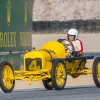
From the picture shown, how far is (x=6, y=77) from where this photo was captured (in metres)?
14.4

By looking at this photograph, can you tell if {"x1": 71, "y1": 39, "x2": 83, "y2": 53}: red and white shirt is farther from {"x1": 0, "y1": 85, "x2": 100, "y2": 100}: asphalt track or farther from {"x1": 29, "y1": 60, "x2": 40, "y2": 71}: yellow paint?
{"x1": 0, "y1": 85, "x2": 100, "y2": 100}: asphalt track

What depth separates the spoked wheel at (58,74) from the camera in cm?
1424

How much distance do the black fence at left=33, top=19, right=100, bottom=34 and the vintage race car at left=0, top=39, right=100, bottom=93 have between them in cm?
3340

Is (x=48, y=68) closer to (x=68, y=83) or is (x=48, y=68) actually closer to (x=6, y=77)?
(x=6, y=77)

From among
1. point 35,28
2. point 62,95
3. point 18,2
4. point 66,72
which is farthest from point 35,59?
point 35,28

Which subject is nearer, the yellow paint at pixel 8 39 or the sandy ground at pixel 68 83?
the sandy ground at pixel 68 83

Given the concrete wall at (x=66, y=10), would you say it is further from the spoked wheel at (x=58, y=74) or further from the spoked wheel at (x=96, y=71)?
the spoked wheel at (x=58, y=74)

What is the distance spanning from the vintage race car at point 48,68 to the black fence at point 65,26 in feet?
110

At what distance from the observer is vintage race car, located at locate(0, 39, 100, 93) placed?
47.2ft

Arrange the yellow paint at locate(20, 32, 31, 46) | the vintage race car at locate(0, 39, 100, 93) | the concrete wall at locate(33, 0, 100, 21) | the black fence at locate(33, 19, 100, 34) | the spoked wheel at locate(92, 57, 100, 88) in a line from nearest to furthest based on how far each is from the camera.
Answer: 1. the vintage race car at locate(0, 39, 100, 93)
2. the spoked wheel at locate(92, 57, 100, 88)
3. the yellow paint at locate(20, 32, 31, 46)
4. the black fence at locate(33, 19, 100, 34)
5. the concrete wall at locate(33, 0, 100, 21)

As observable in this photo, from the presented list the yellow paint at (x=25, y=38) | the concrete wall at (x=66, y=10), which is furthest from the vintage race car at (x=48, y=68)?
the concrete wall at (x=66, y=10)

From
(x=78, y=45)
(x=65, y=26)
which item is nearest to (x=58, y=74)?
(x=78, y=45)

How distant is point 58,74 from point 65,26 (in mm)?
35831

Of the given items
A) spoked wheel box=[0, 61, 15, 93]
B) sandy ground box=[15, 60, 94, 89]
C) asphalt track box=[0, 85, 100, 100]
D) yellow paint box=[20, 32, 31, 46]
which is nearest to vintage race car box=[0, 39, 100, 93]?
spoked wheel box=[0, 61, 15, 93]
